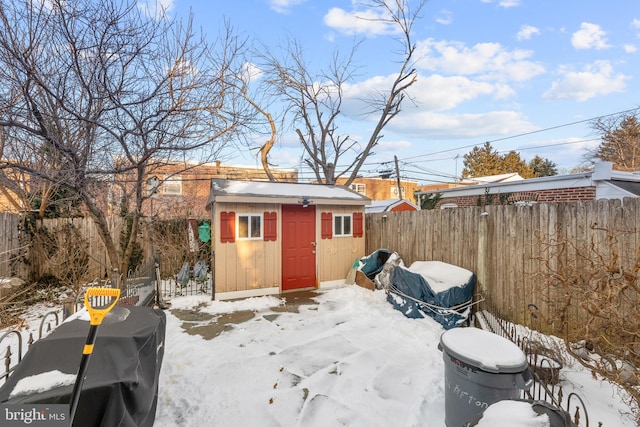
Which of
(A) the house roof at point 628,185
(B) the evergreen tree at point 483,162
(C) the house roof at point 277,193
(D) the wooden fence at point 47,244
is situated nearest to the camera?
(C) the house roof at point 277,193

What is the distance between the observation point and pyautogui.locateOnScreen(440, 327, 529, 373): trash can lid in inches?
92.4

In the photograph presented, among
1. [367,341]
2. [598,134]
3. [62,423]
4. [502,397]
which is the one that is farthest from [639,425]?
[598,134]

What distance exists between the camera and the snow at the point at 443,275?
5.42 meters

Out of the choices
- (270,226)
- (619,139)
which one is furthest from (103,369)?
(619,139)

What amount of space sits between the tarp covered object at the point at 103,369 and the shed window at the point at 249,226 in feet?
16.7

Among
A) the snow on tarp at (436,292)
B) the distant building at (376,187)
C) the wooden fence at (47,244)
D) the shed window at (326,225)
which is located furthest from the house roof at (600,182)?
the distant building at (376,187)

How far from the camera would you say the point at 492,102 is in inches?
469

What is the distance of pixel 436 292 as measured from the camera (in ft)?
17.6

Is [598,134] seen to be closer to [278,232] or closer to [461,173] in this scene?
[461,173]

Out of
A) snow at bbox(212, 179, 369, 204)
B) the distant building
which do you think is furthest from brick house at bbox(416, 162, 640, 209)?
the distant building

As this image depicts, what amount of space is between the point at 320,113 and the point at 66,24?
15.4 meters

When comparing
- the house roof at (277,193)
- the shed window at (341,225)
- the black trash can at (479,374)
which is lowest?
the black trash can at (479,374)

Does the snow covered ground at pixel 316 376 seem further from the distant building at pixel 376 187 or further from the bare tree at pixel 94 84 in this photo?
the distant building at pixel 376 187

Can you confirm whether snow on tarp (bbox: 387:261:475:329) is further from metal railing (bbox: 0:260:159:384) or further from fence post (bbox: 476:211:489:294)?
metal railing (bbox: 0:260:159:384)
